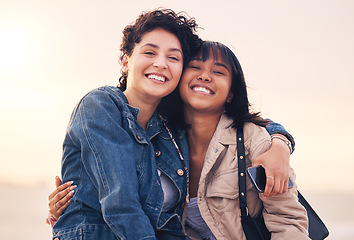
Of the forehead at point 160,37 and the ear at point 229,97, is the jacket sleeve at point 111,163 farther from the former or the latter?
the ear at point 229,97

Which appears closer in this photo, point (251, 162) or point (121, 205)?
point (121, 205)

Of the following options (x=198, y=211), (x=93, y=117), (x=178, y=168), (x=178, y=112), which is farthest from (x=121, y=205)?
(x=178, y=112)

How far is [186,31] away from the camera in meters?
2.92

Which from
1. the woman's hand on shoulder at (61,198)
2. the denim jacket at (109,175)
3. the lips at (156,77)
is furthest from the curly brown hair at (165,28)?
the woman's hand on shoulder at (61,198)

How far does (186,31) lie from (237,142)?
0.96 m

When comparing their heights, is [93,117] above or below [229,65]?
below

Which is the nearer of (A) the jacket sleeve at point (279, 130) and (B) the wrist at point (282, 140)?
(B) the wrist at point (282, 140)

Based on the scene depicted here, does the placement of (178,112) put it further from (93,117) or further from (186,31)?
(93,117)

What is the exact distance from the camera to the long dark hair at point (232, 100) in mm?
2959

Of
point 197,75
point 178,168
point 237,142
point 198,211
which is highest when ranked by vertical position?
point 197,75

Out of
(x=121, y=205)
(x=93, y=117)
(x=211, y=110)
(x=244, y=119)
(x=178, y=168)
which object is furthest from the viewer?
(x=211, y=110)

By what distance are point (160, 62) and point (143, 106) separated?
357 mm

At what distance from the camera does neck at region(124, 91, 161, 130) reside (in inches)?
107

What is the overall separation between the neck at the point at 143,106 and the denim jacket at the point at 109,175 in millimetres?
204
